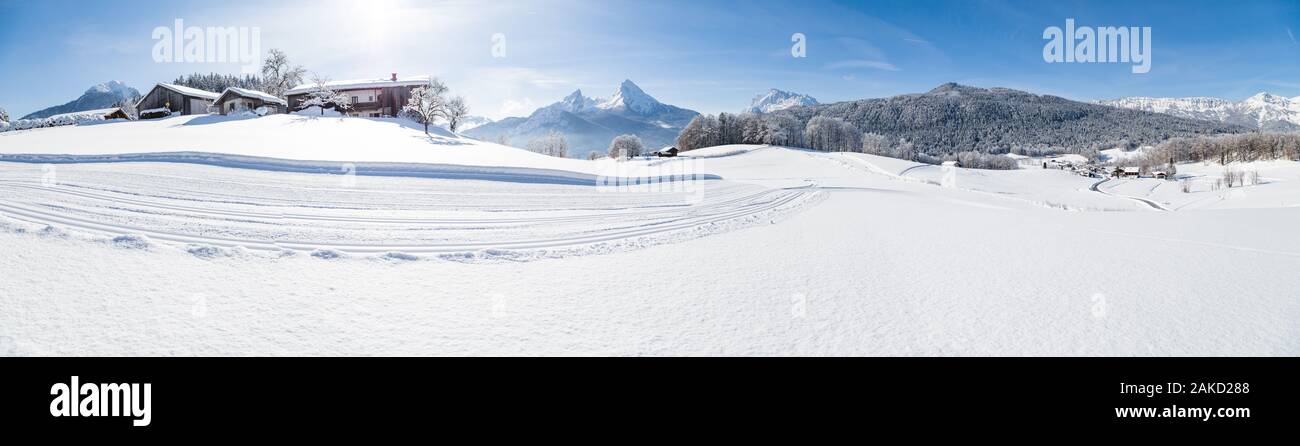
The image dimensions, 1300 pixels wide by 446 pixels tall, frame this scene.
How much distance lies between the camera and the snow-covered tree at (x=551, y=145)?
8219cm

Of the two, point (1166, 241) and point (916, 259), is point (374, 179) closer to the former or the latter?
point (916, 259)

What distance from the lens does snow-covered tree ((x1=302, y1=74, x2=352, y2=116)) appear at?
178 feet

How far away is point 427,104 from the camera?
50.6 metres

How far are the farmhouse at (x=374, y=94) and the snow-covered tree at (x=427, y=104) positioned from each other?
4.91 feet

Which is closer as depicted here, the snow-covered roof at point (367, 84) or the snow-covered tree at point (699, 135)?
the snow-covered roof at point (367, 84)

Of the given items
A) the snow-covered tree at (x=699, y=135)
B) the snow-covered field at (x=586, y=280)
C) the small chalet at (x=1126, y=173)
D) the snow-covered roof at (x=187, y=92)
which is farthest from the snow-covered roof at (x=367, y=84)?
the small chalet at (x=1126, y=173)

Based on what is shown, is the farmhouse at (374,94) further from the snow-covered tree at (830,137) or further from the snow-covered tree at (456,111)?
the snow-covered tree at (830,137)

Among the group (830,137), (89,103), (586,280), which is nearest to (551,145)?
(830,137)

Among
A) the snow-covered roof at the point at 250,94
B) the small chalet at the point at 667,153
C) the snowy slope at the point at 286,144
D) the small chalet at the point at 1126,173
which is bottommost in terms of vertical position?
the snowy slope at the point at 286,144

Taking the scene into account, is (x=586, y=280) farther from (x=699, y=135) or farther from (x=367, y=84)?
(x=699, y=135)

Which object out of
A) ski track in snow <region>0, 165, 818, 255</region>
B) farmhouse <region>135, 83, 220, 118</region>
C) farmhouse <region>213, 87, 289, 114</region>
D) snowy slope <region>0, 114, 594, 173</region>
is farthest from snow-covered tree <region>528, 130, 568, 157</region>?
ski track in snow <region>0, 165, 818, 255</region>

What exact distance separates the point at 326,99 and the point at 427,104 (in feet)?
42.1
